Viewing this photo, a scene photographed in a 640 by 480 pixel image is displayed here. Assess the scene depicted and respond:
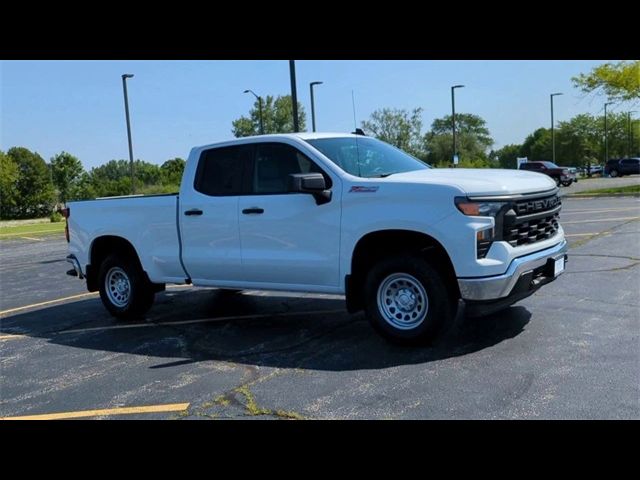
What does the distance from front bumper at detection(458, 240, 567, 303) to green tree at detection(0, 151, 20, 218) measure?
5590 centimetres

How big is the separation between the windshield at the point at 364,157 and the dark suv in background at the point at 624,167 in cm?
5077

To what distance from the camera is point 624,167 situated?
2008 inches

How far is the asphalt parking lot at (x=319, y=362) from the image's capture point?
4.23 metres

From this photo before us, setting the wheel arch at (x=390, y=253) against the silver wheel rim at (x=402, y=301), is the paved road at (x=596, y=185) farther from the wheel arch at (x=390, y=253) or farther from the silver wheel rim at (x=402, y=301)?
the silver wheel rim at (x=402, y=301)

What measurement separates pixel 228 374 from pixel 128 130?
24.3m

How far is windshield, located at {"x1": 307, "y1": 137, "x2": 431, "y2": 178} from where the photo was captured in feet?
19.7

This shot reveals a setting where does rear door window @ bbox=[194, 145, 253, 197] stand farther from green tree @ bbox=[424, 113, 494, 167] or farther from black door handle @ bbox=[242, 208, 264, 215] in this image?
green tree @ bbox=[424, 113, 494, 167]

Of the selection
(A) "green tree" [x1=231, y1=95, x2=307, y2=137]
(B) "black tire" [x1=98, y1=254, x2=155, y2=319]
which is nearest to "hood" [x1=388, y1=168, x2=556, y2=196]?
(B) "black tire" [x1=98, y1=254, x2=155, y2=319]

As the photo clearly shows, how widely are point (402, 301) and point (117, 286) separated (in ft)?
13.0

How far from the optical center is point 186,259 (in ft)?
22.3

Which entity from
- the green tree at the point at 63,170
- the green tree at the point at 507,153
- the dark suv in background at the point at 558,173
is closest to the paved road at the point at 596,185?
the dark suv in background at the point at 558,173
